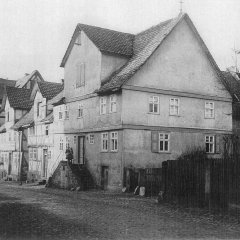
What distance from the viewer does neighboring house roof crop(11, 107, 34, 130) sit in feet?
158

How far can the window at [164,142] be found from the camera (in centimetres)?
3044

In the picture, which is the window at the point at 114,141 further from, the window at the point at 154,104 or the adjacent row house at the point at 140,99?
the window at the point at 154,104

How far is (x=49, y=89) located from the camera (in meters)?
45.3

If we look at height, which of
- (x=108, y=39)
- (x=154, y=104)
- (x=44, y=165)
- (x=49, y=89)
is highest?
(x=108, y=39)

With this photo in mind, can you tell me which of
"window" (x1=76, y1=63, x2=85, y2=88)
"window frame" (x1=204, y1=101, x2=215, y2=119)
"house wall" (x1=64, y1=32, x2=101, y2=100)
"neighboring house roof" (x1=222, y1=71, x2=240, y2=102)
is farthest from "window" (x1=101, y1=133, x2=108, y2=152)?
"neighboring house roof" (x1=222, y1=71, x2=240, y2=102)

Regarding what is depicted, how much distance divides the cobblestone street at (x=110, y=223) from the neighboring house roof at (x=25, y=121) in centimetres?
2938

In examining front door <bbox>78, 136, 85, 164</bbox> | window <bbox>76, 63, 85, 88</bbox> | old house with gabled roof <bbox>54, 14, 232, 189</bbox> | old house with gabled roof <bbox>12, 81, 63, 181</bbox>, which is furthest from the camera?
old house with gabled roof <bbox>12, 81, 63, 181</bbox>

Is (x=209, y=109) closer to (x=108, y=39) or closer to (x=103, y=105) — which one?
(x=103, y=105)

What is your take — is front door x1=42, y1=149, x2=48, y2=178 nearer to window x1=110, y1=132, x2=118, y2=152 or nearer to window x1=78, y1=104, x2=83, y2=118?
window x1=78, y1=104, x2=83, y2=118

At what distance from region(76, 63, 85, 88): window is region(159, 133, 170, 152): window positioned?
810cm

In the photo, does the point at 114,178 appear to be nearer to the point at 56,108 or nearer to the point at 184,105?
the point at 184,105

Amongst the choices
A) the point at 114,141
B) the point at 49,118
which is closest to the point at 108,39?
the point at 114,141

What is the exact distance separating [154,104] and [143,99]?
1030mm

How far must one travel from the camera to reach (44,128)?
4391cm
